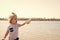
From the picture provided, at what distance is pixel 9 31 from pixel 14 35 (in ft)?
0.39

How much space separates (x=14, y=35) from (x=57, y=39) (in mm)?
1893

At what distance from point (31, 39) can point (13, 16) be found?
187 centimetres

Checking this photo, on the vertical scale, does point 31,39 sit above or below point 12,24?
below

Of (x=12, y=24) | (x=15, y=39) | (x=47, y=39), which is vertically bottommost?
(x=47, y=39)

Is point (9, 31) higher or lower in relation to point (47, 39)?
higher

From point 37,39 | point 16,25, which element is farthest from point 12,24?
point 37,39

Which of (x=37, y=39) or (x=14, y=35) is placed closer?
(x=14, y=35)

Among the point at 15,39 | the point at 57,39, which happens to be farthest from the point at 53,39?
the point at 15,39

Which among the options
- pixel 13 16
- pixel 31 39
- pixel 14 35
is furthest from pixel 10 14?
pixel 31 39

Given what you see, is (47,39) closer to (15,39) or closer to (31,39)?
(31,39)

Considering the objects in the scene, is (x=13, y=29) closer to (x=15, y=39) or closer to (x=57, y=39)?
(x=15, y=39)

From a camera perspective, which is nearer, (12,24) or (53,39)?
(12,24)

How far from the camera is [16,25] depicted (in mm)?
4086

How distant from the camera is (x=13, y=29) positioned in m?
4.09
